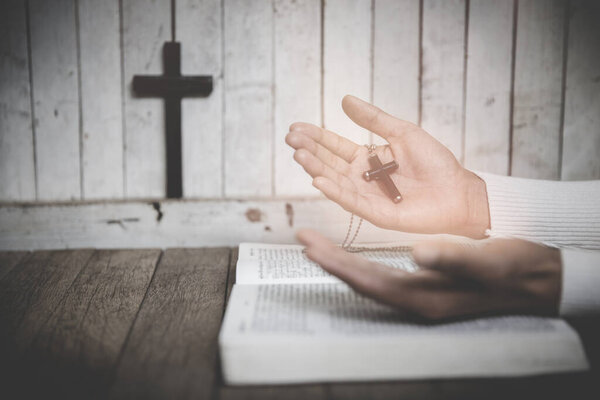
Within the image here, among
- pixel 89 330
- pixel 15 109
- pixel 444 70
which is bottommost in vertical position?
pixel 89 330

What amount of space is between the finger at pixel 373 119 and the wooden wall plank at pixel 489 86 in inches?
12.1

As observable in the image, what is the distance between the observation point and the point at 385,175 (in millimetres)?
894

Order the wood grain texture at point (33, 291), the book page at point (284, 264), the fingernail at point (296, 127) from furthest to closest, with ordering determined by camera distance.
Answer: the fingernail at point (296, 127) < the book page at point (284, 264) < the wood grain texture at point (33, 291)

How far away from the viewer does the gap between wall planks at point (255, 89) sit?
1076 mm

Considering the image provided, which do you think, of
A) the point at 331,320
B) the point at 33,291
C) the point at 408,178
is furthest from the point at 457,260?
the point at 33,291

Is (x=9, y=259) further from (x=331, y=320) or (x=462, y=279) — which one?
(x=462, y=279)

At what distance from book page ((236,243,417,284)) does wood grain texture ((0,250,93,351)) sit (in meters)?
0.31

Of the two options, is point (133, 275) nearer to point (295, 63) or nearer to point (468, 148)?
point (295, 63)

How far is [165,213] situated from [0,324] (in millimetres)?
478

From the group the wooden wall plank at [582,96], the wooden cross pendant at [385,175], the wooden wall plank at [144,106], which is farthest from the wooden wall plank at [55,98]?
the wooden wall plank at [582,96]

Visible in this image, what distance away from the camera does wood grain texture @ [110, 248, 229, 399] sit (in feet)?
1.65

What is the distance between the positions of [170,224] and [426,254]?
29.3 inches

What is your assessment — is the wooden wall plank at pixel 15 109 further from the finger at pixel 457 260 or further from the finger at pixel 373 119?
the finger at pixel 457 260

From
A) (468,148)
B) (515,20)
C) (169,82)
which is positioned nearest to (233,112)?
(169,82)
